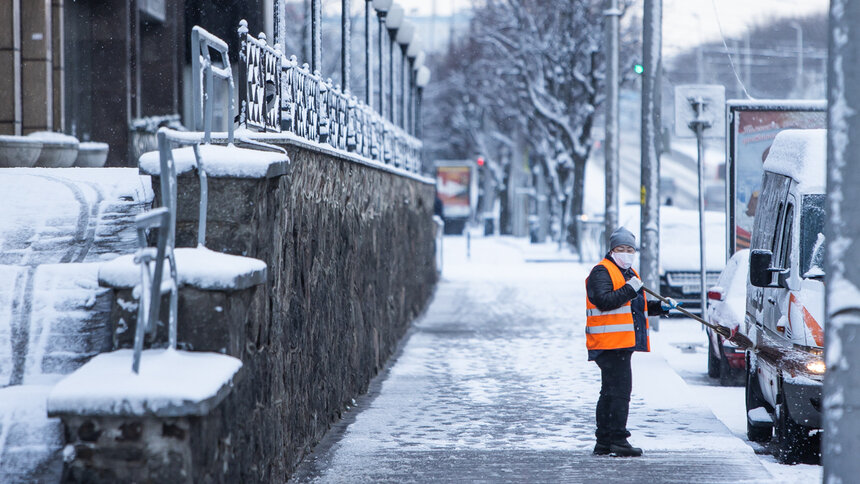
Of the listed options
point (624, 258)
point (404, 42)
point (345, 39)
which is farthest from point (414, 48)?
point (624, 258)

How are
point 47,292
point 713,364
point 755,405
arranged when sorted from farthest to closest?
1. point 713,364
2. point 755,405
3. point 47,292

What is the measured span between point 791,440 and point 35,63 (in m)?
10.3

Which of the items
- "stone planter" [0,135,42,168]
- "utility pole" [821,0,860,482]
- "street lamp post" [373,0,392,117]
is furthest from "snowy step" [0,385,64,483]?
"street lamp post" [373,0,392,117]

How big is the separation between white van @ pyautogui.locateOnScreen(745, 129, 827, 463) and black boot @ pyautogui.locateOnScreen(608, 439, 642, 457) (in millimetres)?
905

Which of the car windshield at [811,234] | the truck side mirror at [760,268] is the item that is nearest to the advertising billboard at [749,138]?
the car windshield at [811,234]

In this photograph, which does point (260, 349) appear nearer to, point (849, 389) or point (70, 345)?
point (70, 345)

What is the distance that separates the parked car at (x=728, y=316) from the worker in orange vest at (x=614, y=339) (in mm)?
2932

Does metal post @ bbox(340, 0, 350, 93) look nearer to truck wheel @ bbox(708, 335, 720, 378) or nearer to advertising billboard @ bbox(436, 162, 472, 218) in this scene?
truck wheel @ bbox(708, 335, 720, 378)

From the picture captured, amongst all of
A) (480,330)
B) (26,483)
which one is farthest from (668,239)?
(26,483)

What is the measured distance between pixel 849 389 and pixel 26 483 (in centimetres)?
309

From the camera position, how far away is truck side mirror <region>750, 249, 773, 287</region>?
7.76m

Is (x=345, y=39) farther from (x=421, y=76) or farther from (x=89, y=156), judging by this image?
(x=421, y=76)

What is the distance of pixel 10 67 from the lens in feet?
46.0

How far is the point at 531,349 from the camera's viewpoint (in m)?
13.9
